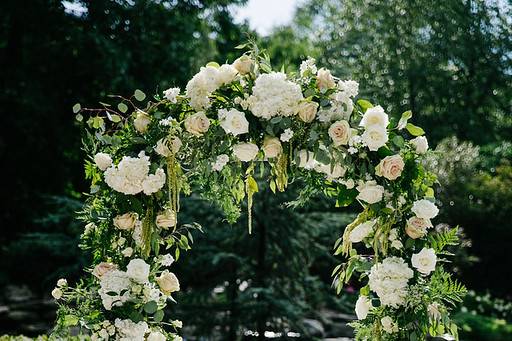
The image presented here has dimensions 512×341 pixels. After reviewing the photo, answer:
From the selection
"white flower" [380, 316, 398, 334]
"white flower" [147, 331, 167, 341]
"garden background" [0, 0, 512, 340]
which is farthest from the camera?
"garden background" [0, 0, 512, 340]

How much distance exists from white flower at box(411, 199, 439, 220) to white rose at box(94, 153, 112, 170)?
1384mm

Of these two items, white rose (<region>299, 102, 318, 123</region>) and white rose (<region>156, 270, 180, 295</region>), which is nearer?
white rose (<region>299, 102, 318, 123</region>)

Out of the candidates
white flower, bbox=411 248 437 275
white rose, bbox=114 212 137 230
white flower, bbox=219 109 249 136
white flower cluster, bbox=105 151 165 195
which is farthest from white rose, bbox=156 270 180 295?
white flower, bbox=411 248 437 275

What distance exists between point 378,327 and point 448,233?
52cm

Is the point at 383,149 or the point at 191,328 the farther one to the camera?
the point at 191,328

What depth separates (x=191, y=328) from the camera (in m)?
7.44

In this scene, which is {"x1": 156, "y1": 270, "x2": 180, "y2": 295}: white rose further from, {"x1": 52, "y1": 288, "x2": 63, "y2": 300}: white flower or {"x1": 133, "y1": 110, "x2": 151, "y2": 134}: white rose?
{"x1": 133, "y1": 110, "x2": 151, "y2": 134}: white rose

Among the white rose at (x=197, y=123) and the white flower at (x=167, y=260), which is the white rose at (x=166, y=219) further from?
the white rose at (x=197, y=123)

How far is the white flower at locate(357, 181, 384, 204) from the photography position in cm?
286

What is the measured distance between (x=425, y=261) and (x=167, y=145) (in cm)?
123

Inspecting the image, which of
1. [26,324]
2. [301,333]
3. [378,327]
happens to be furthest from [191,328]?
[378,327]

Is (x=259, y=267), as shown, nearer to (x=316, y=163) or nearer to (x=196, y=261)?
(x=196, y=261)

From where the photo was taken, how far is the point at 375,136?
2.82 m

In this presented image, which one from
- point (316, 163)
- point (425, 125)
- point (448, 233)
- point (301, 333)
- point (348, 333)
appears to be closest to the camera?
point (448, 233)
